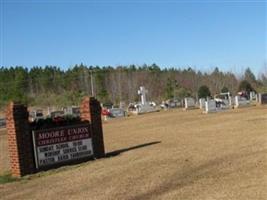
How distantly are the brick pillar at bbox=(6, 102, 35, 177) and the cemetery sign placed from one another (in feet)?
0.66

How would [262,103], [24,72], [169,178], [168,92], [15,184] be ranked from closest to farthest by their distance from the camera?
[169,178] < [15,184] < [262,103] < [168,92] < [24,72]

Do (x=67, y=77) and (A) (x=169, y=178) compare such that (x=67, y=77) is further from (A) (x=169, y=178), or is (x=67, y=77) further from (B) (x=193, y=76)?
(A) (x=169, y=178)

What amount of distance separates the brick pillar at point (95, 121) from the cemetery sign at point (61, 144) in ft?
0.80

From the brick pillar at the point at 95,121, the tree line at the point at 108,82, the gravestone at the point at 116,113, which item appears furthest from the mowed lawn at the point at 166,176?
the tree line at the point at 108,82

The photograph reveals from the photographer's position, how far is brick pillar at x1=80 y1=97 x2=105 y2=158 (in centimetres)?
1564

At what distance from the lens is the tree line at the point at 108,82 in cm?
9508

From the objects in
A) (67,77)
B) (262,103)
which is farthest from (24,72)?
(262,103)

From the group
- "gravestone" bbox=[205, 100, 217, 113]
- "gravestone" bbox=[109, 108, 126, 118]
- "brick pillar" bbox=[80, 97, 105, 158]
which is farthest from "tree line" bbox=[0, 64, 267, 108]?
"brick pillar" bbox=[80, 97, 105, 158]

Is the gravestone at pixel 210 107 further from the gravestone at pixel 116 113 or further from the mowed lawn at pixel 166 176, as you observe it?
the mowed lawn at pixel 166 176

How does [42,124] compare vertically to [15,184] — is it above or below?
above

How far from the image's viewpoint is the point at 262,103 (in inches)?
1922

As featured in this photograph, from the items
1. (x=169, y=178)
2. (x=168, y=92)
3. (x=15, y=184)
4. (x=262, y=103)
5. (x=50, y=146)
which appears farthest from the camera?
(x=168, y=92)

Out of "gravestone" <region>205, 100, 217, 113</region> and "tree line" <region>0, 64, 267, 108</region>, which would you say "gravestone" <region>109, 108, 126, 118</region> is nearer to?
"gravestone" <region>205, 100, 217, 113</region>

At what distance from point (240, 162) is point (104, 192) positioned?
3.40 m
